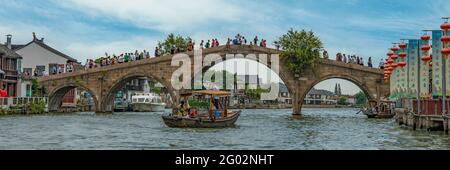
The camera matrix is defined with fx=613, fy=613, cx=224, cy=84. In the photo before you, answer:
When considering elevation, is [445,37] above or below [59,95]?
above

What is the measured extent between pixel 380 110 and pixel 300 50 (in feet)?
22.1

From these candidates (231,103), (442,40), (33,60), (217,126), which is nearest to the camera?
(442,40)

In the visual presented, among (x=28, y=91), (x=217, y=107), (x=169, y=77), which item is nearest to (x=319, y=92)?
(x=169, y=77)

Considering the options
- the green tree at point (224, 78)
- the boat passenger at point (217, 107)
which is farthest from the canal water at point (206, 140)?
the green tree at point (224, 78)

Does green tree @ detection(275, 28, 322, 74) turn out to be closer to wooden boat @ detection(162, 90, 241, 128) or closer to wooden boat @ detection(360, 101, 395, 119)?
wooden boat @ detection(360, 101, 395, 119)

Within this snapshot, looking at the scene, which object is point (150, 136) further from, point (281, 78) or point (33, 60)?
point (33, 60)

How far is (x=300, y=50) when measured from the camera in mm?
42312

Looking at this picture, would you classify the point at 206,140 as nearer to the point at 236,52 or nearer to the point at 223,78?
the point at 236,52

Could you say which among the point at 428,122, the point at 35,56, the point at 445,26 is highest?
the point at 35,56

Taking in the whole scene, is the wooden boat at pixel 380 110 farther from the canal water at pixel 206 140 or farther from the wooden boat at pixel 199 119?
the wooden boat at pixel 199 119

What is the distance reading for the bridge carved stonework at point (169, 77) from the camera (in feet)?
138
